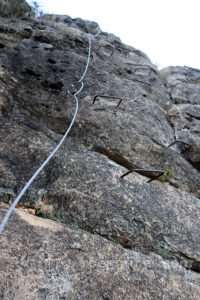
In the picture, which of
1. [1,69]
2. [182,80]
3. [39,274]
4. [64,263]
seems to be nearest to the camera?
[39,274]

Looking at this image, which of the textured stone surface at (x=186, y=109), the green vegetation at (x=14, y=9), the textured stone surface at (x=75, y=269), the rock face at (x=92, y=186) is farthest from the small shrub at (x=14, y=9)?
the textured stone surface at (x=75, y=269)

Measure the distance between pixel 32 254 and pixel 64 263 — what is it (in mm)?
299

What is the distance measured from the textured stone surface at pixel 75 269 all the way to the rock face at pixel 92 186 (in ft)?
0.03

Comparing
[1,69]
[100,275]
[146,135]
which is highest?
[1,69]

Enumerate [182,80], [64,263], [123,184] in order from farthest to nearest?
[182,80]
[123,184]
[64,263]

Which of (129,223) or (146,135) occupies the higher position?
(146,135)

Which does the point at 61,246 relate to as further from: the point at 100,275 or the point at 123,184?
the point at 123,184

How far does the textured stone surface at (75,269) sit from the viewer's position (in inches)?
123

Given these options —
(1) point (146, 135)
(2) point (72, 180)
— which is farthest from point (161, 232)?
(1) point (146, 135)

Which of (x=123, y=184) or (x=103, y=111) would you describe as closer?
(x=123, y=184)

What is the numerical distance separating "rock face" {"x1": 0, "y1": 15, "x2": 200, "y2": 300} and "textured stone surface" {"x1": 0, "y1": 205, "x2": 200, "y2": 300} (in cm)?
1

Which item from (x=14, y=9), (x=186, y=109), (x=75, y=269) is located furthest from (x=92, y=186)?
(x=14, y=9)

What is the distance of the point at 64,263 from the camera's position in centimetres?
343

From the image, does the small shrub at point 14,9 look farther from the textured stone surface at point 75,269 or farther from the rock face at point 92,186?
the textured stone surface at point 75,269
